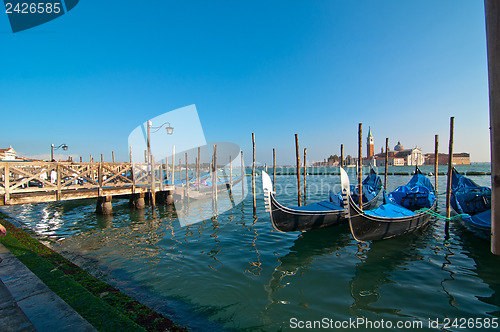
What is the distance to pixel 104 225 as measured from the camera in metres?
9.40

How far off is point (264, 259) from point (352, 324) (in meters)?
2.66

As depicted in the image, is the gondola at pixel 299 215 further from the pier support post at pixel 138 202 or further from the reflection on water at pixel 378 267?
the pier support post at pixel 138 202

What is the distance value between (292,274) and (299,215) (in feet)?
8.51

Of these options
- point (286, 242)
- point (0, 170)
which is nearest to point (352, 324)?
point (286, 242)

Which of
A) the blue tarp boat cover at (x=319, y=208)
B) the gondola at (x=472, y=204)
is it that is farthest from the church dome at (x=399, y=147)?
the blue tarp boat cover at (x=319, y=208)

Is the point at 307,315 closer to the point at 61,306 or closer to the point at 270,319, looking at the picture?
the point at 270,319

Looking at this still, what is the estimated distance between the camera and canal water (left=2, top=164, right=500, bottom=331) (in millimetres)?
3725

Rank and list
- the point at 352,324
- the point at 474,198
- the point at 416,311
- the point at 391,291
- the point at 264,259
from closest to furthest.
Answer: the point at 352,324, the point at 416,311, the point at 391,291, the point at 264,259, the point at 474,198

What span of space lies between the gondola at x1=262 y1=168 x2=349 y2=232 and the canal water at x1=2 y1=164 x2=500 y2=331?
13.7 inches

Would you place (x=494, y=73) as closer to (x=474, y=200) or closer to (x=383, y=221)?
(x=383, y=221)

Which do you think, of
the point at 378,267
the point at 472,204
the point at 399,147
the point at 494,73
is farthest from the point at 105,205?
the point at 399,147

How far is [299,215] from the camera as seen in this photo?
7.50 meters

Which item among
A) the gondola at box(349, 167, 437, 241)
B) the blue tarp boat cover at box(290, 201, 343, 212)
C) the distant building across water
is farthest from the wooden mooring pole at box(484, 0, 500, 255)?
the distant building across water

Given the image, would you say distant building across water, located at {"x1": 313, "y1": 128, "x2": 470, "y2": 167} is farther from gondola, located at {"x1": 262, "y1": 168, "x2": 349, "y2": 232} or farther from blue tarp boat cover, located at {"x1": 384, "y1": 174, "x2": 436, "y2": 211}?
gondola, located at {"x1": 262, "y1": 168, "x2": 349, "y2": 232}
